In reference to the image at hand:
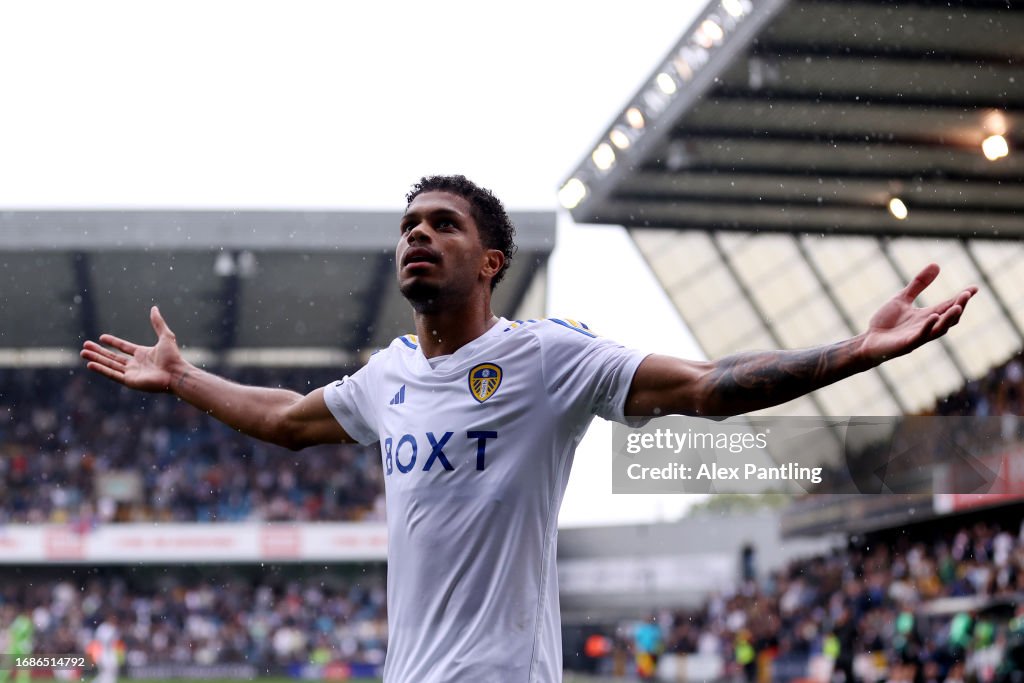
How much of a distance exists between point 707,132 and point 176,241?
10.2 metres

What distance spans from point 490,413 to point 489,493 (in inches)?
6.0

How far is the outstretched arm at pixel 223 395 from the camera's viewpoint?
263 centimetres

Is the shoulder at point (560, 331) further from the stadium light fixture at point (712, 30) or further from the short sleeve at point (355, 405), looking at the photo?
the stadium light fixture at point (712, 30)

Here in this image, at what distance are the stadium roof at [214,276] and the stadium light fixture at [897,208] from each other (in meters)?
4.98

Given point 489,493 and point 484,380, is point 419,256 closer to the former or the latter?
point 484,380

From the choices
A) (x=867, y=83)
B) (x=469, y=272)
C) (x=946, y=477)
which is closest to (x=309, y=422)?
(x=469, y=272)

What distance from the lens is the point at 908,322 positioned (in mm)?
1921

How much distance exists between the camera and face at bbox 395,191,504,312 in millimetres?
2258

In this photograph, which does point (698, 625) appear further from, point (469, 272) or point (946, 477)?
point (469, 272)

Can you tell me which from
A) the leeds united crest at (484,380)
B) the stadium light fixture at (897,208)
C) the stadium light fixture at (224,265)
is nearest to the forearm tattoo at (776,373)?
the leeds united crest at (484,380)

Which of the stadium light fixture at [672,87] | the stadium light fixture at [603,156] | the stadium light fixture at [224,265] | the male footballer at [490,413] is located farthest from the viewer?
the stadium light fixture at [224,265]

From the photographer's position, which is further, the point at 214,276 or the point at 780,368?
the point at 214,276

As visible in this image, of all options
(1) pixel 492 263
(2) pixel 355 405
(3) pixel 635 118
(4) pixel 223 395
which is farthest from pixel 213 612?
(1) pixel 492 263

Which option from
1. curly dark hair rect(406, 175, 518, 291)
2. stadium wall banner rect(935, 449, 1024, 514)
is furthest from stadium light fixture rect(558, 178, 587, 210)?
curly dark hair rect(406, 175, 518, 291)
